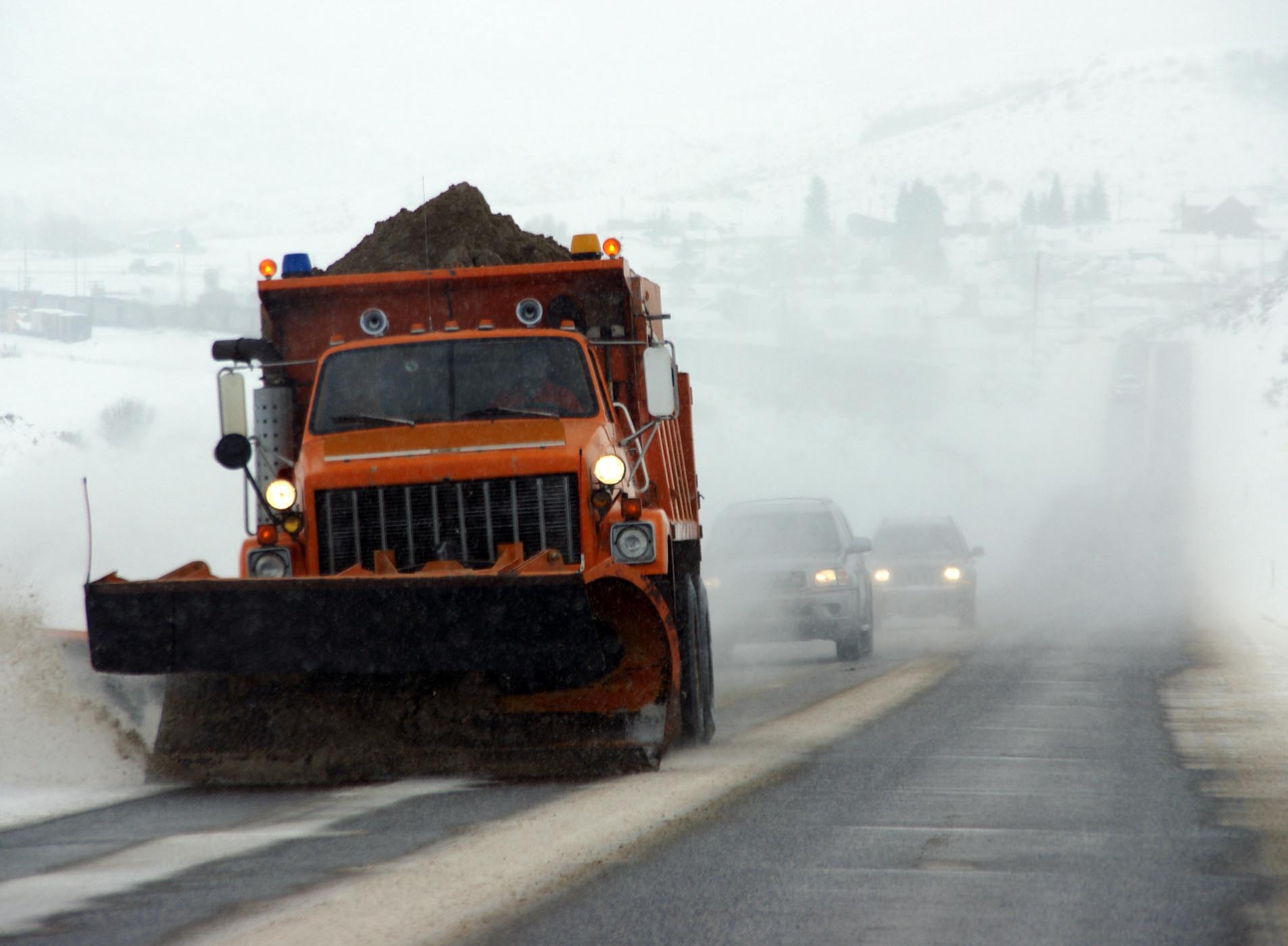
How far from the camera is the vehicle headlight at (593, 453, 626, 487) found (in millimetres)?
8680

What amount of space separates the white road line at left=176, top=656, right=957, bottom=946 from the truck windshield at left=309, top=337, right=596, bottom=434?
2197 mm

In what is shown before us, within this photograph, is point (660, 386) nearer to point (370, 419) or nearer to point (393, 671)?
point (370, 419)

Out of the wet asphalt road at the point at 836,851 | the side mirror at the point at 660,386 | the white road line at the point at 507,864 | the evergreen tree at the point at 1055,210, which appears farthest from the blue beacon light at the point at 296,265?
the evergreen tree at the point at 1055,210

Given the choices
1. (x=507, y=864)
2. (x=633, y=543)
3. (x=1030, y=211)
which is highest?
(x=1030, y=211)

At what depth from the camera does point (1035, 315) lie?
115625 mm

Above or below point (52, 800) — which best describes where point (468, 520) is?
above

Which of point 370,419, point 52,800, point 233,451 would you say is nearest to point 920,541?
point 370,419

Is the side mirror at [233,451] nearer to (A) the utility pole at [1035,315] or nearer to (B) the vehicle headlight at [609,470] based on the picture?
(B) the vehicle headlight at [609,470]

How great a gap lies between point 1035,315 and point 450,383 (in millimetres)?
110676

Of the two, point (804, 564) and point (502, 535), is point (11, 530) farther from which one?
point (502, 535)

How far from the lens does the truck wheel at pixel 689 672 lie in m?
9.40

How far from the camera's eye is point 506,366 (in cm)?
940

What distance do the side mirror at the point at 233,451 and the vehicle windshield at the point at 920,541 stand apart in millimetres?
16042

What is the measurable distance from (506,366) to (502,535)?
124cm
